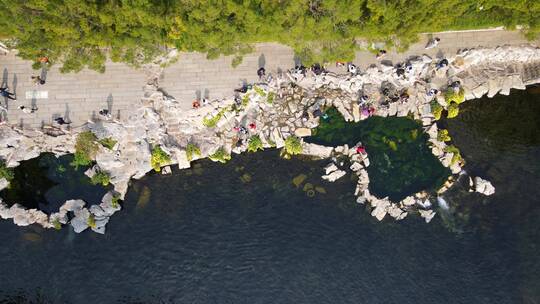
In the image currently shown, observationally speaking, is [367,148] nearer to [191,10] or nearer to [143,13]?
[191,10]

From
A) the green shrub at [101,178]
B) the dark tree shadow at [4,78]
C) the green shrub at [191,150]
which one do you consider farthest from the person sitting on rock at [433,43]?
the dark tree shadow at [4,78]

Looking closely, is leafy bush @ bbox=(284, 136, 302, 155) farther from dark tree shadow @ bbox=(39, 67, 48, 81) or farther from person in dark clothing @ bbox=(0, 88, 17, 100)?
person in dark clothing @ bbox=(0, 88, 17, 100)

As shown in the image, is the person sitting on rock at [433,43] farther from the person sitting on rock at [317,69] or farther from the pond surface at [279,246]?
the pond surface at [279,246]

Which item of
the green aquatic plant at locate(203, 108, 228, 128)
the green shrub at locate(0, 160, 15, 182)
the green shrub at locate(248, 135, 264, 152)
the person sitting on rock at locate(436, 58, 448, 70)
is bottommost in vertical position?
the green shrub at locate(0, 160, 15, 182)

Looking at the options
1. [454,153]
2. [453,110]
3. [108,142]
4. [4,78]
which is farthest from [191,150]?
[453,110]

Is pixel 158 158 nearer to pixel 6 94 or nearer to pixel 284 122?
pixel 284 122

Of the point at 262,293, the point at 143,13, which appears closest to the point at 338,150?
the point at 262,293

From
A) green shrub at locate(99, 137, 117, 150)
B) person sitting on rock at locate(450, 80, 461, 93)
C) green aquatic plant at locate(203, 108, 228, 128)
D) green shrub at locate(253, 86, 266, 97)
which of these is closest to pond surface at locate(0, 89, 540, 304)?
green aquatic plant at locate(203, 108, 228, 128)
